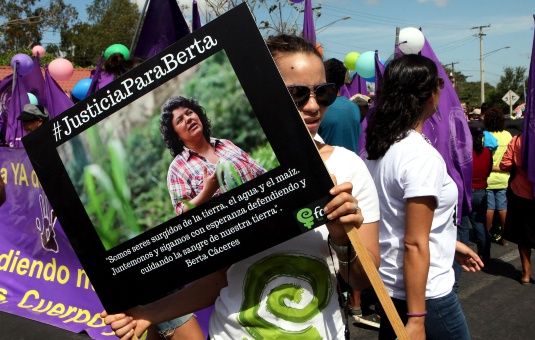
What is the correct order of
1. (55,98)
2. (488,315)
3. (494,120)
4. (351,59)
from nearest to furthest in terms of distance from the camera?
(488,315), (55,98), (494,120), (351,59)

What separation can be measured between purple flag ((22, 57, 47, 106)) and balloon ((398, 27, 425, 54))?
3997mm

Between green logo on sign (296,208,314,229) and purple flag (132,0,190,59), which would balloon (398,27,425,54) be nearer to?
purple flag (132,0,190,59)

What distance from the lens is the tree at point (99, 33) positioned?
53.2 m

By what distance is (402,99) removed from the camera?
2.22 metres

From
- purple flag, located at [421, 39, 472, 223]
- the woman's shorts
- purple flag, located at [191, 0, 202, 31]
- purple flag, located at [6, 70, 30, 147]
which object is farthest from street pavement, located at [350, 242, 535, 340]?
purple flag, located at [6, 70, 30, 147]

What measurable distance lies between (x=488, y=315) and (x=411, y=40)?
8.31 ft

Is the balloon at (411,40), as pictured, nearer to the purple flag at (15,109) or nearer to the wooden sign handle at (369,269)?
the wooden sign handle at (369,269)

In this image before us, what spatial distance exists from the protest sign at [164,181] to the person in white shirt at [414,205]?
782 millimetres

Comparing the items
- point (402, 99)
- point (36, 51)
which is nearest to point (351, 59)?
point (36, 51)

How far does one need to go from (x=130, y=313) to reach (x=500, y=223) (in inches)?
258

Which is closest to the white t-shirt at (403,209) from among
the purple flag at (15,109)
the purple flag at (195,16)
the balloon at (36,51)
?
the purple flag at (195,16)

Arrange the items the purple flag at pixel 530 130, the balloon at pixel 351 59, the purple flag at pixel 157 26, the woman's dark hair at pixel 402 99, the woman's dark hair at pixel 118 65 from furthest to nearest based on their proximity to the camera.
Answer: the balloon at pixel 351 59 → the purple flag at pixel 530 130 → the purple flag at pixel 157 26 → the woman's dark hair at pixel 118 65 → the woman's dark hair at pixel 402 99

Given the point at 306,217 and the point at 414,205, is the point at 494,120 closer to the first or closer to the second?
the point at 414,205

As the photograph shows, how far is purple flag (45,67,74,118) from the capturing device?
5.55 metres
